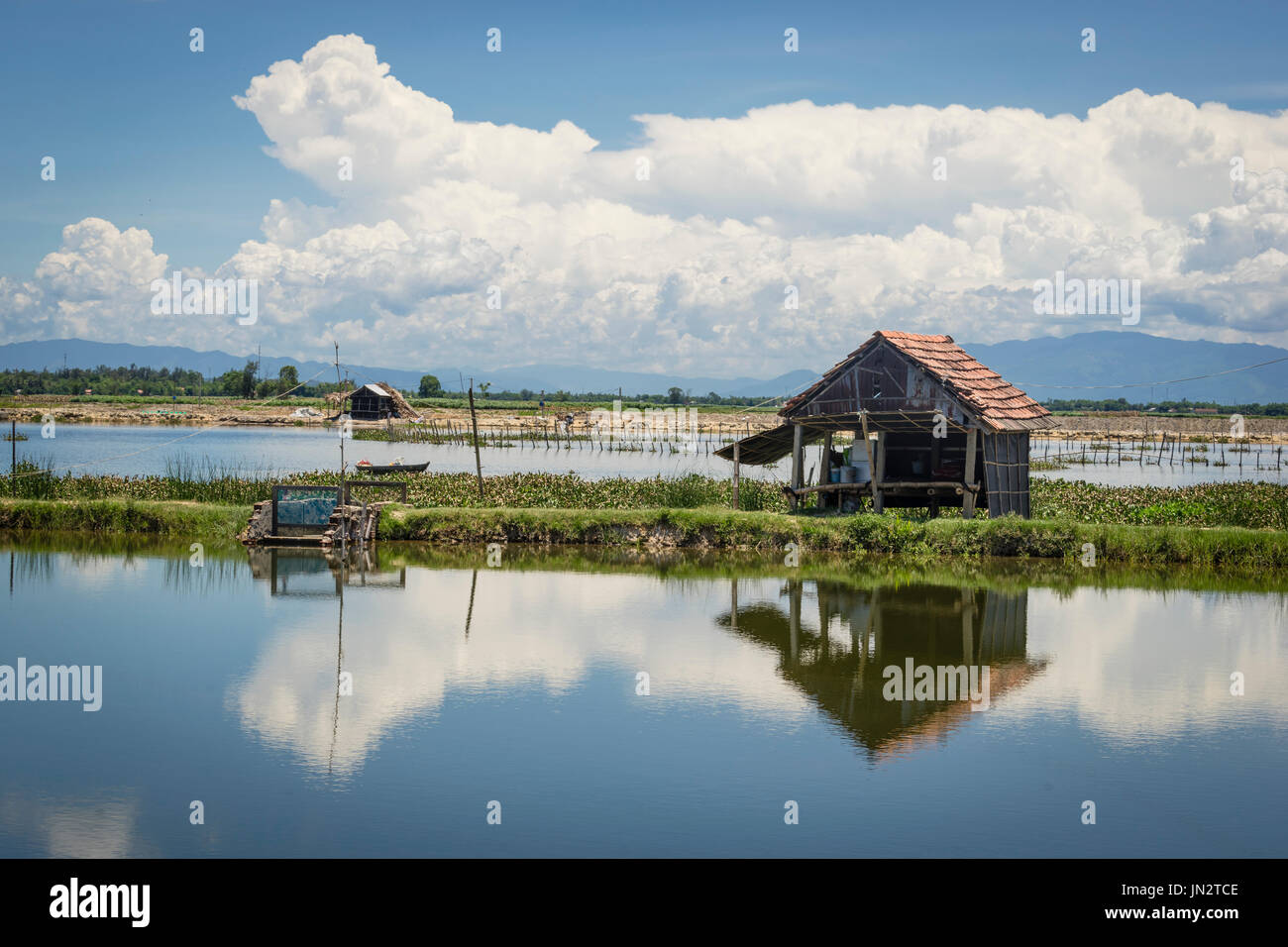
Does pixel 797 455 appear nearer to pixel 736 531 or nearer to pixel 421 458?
pixel 736 531

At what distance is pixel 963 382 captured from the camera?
2205cm

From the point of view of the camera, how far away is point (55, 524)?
22750 millimetres

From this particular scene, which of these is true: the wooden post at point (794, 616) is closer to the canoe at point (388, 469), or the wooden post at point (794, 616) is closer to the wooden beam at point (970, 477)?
the wooden beam at point (970, 477)

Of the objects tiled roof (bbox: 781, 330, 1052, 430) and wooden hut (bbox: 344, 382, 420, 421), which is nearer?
tiled roof (bbox: 781, 330, 1052, 430)

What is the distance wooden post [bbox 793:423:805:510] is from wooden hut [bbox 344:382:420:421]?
2237 inches

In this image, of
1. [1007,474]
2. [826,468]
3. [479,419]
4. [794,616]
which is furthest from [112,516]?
[479,419]

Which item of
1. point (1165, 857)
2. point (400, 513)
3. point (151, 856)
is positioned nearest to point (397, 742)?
point (151, 856)

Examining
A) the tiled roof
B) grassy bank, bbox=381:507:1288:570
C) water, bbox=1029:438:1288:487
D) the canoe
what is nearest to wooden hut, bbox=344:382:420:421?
water, bbox=1029:438:1288:487

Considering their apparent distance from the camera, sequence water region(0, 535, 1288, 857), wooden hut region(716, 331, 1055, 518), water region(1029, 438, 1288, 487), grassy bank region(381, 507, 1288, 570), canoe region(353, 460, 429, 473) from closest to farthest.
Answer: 1. water region(0, 535, 1288, 857)
2. grassy bank region(381, 507, 1288, 570)
3. wooden hut region(716, 331, 1055, 518)
4. canoe region(353, 460, 429, 473)
5. water region(1029, 438, 1288, 487)

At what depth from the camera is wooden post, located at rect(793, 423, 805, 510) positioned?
23.9m

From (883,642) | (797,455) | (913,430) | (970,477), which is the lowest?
(883,642)

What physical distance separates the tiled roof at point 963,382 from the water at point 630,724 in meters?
5.41

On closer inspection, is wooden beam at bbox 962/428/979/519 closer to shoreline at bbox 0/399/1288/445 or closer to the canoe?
the canoe

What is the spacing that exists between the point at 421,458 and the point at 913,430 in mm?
30626
